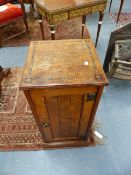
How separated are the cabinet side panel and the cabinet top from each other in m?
0.14

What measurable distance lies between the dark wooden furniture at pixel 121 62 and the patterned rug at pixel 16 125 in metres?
0.64

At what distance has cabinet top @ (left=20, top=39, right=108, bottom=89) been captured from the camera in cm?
98

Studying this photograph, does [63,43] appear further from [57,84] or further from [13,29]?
[13,29]

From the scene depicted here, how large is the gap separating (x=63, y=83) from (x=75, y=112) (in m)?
0.33

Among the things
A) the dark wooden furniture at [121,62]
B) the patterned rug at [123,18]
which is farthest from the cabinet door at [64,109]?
the patterned rug at [123,18]

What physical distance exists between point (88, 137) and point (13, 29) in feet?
7.82

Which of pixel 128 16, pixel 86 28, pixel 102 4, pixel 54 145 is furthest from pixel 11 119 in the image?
pixel 128 16

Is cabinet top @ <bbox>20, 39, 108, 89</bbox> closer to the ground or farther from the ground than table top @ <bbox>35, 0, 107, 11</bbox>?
farther from the ground

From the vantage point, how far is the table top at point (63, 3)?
2.03m

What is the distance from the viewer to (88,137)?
165cm

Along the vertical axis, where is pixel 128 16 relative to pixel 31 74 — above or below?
below

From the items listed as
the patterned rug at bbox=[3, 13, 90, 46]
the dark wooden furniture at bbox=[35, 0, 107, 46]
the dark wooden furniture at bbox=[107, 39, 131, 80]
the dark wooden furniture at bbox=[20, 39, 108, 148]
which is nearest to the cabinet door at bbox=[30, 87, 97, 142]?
the dark wooden furniture at bbox=[20, 39, 108, 148]

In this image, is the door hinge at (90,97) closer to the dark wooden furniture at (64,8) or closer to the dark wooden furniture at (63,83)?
the dark wooden furniture at (63,83)

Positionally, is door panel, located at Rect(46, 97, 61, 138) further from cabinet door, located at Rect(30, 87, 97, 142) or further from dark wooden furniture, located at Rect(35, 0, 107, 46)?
dark wooden furniture, located at Rect(35, 0, 107, 46)
